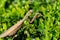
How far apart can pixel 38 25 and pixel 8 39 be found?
371 millimetres

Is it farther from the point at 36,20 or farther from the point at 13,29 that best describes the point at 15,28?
the point at 36,20

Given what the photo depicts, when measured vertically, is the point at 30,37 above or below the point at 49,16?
below

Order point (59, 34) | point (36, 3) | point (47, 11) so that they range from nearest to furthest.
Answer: point (59, 34) → point (47, 11) → point (36, 3)

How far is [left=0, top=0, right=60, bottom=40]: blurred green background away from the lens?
2.15 meters

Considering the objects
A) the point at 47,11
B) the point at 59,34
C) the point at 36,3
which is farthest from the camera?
the point at 36,3

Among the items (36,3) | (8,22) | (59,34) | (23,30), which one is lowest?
(59,34)

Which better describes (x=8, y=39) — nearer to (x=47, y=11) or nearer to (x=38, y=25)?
(x=38, y=25)

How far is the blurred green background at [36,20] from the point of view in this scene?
215 centimetres

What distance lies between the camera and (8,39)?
2.16 meters

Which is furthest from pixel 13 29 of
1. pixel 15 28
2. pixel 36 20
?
pixel 36 20

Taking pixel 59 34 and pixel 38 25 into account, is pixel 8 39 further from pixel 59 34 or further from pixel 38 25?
pixel 59 34

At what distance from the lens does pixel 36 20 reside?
2.37 metres

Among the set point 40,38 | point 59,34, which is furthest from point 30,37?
point 59,34

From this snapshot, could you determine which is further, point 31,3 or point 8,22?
point 31,3
